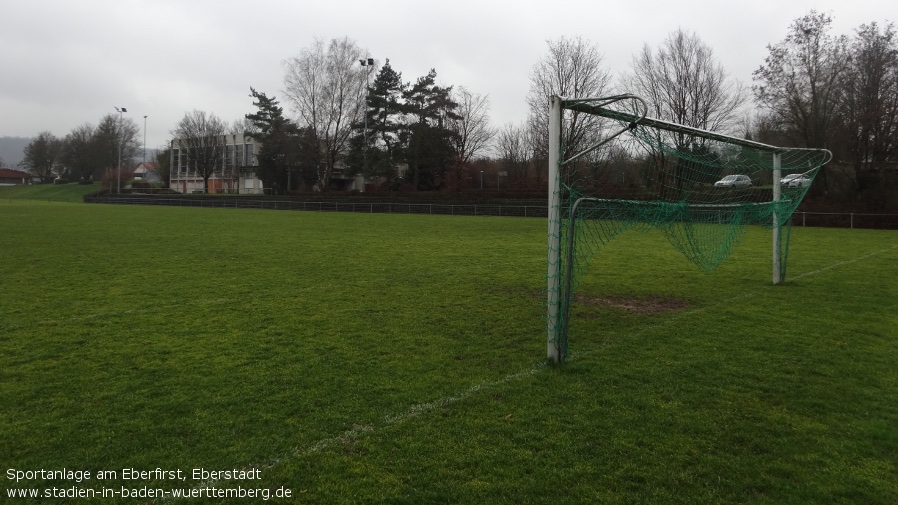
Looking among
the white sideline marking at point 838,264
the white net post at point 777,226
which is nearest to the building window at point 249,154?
the white sideline marking at point 838,264

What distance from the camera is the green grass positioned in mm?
→ 70500

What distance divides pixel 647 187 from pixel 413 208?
34219mm

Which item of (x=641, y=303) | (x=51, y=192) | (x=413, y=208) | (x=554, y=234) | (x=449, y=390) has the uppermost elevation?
(x=51, y=192)

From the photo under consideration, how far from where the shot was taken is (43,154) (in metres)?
89.4

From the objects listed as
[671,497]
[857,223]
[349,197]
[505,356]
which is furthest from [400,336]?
[349,197]

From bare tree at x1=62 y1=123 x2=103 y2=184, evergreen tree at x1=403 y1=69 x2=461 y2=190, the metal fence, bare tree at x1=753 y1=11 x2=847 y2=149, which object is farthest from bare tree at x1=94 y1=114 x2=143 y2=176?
bare tree at x1=753 y1=11 x2=847 y2=149

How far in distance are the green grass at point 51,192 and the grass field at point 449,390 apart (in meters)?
73.2

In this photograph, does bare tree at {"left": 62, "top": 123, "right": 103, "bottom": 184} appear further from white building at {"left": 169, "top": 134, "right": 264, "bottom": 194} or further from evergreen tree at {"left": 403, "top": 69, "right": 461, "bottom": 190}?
evergreen tree at {"left": 403, "top": 69, "right": 461, "bottom": 190}

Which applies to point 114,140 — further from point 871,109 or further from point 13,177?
point 871,109

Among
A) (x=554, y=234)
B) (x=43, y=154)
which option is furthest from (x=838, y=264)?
(x=43, y=154)

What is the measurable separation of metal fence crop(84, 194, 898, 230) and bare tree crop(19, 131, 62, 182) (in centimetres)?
3734

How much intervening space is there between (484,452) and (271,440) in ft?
4.35

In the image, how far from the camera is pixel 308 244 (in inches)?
651

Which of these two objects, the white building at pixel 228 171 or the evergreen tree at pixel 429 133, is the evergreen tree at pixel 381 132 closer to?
the evergreen tree at pixel 429 133
